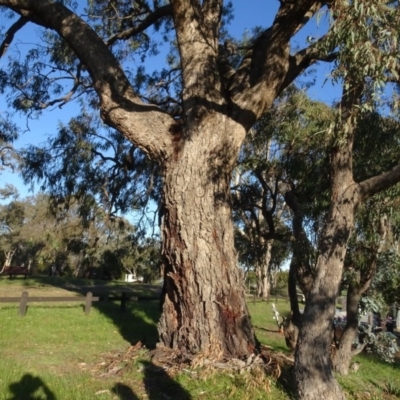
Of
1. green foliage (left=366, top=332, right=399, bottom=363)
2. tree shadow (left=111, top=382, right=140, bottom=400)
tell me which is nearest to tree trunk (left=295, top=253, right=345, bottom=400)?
tree shadow (left=111, top=382, right=140, bottom=400)

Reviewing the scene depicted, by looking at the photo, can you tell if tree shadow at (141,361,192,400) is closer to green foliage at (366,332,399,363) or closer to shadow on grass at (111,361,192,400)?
shadow on grass at (111,361,192,400)

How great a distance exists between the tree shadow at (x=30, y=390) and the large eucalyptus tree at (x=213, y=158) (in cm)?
237

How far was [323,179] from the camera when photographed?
11.8 meters

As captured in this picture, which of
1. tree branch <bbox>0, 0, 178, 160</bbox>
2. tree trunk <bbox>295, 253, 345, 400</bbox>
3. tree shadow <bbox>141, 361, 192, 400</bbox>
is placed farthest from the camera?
tree branch <bbox>0, 0, 178, 160</bbox>

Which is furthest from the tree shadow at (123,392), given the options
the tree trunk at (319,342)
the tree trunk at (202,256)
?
the tree trunk at (319,342)

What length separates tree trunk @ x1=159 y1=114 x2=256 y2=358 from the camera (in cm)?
835

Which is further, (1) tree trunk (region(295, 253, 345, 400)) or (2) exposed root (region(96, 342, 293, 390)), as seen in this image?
(2) exposed root (region(96, 342, 293, 390))

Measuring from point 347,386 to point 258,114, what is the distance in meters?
4.92

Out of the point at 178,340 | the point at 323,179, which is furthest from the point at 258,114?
the point at 178,340

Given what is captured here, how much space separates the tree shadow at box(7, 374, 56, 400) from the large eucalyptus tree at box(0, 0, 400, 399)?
2.37 metres

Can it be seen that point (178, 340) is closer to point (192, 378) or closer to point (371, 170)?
point (192, 378)

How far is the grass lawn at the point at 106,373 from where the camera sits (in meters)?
7.00

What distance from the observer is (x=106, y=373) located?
8008mm

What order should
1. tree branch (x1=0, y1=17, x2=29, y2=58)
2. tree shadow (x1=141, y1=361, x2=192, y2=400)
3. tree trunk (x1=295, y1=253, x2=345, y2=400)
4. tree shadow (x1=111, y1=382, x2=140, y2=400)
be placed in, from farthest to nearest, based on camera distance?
tree branch (x1=0, y1=17, x2=29, y2=58) < tree shadow (x1=141, y1=361, x2=192, y2=400) < tree shadow (x1=111, y1=382, x2=140, y2=400) < tree trunk (x1=295, y1=253, x2=345, y2=400)
